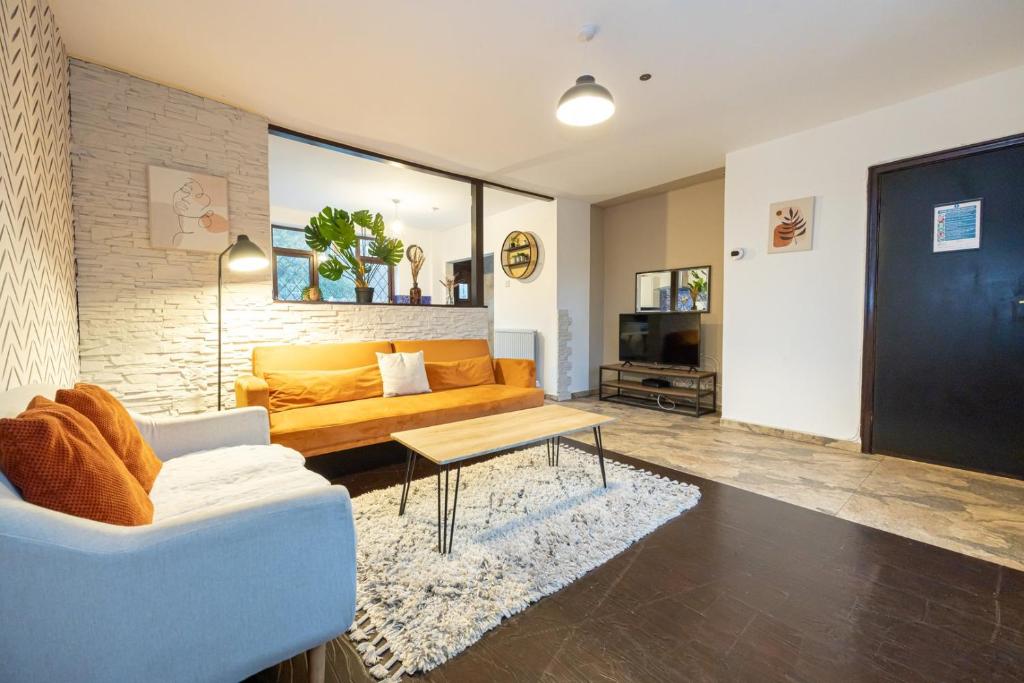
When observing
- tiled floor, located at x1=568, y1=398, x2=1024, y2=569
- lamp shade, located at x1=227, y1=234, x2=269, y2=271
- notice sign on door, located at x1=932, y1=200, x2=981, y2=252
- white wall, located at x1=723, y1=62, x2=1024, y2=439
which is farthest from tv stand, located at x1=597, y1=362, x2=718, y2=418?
lamp shade, located at x1=227, y1=234, x2=269, y2=271

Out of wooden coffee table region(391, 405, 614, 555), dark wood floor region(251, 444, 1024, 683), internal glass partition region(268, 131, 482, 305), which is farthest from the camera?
internal glass partition region(268, 131, 482, 305)

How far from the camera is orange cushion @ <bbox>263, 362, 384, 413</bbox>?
2.87 metres

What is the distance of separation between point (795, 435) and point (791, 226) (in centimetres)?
182

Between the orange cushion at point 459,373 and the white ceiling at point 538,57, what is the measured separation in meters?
2.01

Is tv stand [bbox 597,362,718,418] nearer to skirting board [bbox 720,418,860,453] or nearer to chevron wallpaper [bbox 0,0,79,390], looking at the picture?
skirting board [bbox 720,418,860,453]

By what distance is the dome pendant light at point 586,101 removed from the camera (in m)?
2.06

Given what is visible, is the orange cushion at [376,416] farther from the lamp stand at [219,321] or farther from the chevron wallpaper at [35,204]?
the chevron wallpaper at [35,204]

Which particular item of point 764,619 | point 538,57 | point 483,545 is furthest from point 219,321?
point 764,619

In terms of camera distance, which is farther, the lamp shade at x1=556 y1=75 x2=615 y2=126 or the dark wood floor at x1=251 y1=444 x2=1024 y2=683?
the lamp shade at x1=556 y1=75 x2=615 y2=126

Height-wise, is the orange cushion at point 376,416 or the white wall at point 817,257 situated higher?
the white wall at point 817,257

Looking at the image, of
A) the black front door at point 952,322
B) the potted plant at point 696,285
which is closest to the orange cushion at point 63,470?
the black front door at point 952,322

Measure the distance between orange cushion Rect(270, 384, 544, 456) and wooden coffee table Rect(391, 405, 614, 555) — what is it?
1.82 ft

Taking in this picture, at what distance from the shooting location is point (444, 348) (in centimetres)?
402

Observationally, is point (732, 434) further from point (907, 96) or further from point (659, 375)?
point (907, 96)
